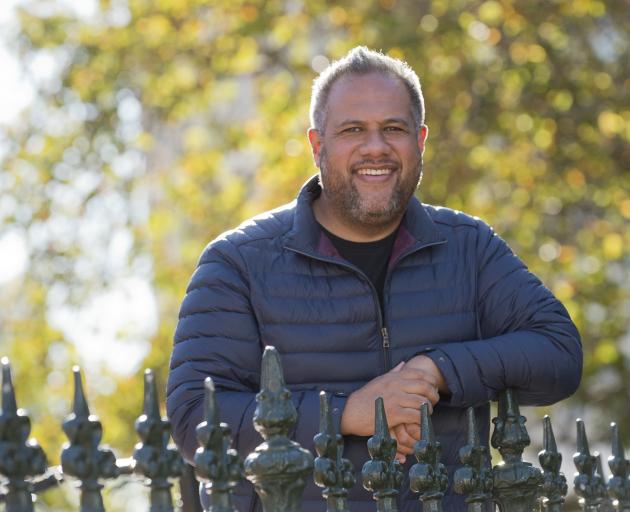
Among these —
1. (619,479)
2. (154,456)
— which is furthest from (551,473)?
(154,456)

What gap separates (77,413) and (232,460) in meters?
0.33

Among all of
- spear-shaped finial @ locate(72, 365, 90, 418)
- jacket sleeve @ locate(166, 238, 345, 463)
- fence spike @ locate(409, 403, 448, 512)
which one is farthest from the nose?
spear-shaped finial @ locate(72, 365, 90, 418)

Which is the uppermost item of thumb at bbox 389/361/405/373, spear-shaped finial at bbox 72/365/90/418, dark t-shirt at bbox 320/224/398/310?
dark t-shirt at bbox 320/224/398/310

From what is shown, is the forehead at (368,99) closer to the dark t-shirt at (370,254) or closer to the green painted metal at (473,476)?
the dark t-shirt at (370,254)

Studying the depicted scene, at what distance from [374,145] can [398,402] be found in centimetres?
95

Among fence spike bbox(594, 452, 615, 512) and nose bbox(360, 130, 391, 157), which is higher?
nose bbox(360, 130, 391, 157)

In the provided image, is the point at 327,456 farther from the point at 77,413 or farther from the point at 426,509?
the point at 77,413

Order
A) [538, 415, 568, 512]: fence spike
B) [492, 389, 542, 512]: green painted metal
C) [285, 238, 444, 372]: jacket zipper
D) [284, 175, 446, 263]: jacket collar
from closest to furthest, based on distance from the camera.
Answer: [492, 389, 542, 512]: green painted metal
[538, 415, 568, 512]: fence spike
[285, 238, 444, 372]: jacket zipper
[284, 175, 446, 263]: jacket collar

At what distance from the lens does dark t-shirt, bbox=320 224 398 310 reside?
4.82 metres

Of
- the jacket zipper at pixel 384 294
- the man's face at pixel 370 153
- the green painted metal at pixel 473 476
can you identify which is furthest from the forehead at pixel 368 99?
the green painted metal at pixel 473 476

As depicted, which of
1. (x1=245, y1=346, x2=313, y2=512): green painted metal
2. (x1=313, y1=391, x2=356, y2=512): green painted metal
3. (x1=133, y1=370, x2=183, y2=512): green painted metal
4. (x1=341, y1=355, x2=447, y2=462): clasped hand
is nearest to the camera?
(x1=133, y1=370, x2=183, y2=512): green painted metal

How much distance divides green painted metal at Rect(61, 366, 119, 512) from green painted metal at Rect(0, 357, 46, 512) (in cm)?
7

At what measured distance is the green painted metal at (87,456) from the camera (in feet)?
8.89

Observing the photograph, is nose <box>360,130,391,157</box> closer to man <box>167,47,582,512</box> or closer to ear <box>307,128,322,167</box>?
man <box>167,47,582,512</box>
